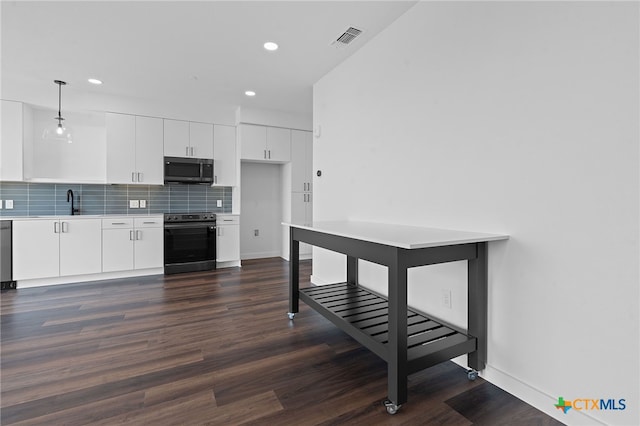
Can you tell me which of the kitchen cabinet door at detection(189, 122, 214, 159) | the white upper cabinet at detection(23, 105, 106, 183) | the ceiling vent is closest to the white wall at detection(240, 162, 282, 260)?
the kitchen cabinet door at detection(189, 122, 214, 159)

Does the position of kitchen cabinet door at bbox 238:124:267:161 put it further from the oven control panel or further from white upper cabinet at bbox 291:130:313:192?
the oven control panel

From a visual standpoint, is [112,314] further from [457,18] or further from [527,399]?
[457,18]

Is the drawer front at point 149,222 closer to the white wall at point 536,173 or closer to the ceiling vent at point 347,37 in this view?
the ceiling vent at point 347,37

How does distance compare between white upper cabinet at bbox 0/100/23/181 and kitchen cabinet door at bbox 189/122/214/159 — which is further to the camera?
kitchen cabinet door at bbox 189/122/214/159

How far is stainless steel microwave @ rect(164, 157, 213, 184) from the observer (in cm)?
475

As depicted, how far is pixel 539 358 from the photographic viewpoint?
63.8 inches

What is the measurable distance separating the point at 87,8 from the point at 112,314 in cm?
258

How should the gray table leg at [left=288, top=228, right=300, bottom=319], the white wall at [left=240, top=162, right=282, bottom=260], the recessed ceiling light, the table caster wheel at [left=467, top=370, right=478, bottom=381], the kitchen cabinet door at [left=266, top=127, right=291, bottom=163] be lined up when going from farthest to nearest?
the white wall at [left=240, top=162, right=282, bottom=260] → the kitchen cabinet door at [left=266, top=127, right=291, bottom=163] → the recessed ceiling light → the gray table leg at [left=288, top=228, right=300, bottom=319] → the table caster wheel at [left=467, top=370, right=478, bottom=381]

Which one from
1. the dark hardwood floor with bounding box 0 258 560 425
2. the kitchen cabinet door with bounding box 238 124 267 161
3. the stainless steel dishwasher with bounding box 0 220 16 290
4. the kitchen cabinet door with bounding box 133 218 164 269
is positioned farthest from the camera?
the kitchen cabinet door with bounding box 238 124 267 161

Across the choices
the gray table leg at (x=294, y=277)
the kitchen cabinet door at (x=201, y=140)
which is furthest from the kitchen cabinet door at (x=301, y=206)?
the gray table leg at (x=294, y=277)

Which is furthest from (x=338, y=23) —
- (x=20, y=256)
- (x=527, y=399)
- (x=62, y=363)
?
(x=20, y=256)

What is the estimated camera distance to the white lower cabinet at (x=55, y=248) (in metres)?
3.84

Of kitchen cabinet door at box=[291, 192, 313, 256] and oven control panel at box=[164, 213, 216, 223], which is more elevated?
kitchen cabinet door at box=[291, 192, 313, 256]

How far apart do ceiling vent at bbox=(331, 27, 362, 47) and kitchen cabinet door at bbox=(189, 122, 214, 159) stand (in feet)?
9.47
